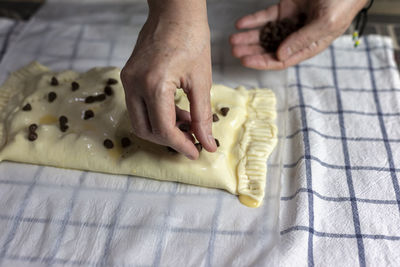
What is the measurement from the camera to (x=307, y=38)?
1.54 m

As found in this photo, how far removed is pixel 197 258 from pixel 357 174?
60 cm

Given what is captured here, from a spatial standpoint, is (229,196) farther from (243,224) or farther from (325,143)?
(325,143)

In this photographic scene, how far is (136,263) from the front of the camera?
1.08m

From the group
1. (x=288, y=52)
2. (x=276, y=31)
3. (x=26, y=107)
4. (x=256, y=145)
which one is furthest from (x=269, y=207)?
(x=26, y=107)

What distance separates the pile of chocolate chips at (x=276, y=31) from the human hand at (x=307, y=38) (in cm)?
3

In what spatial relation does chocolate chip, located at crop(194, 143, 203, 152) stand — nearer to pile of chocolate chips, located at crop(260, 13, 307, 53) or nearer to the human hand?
the human hand

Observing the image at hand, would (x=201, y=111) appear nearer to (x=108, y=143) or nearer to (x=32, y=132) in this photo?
(x=108, y=143)

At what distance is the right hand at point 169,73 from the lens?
98 cm

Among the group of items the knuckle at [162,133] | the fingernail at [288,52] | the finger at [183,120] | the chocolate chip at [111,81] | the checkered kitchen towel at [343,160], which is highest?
the knuckle at [162,133]

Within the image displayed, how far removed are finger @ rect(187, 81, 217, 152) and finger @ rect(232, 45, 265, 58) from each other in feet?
2.06

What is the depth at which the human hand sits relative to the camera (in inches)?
60.6

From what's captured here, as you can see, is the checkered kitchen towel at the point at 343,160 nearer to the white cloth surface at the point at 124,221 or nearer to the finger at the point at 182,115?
the white cloth surface at the point at 124,221

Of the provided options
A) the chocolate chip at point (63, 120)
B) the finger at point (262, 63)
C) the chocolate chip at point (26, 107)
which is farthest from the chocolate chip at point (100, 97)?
the finger at point (262, 63)

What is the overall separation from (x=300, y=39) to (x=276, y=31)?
130 millimetres
